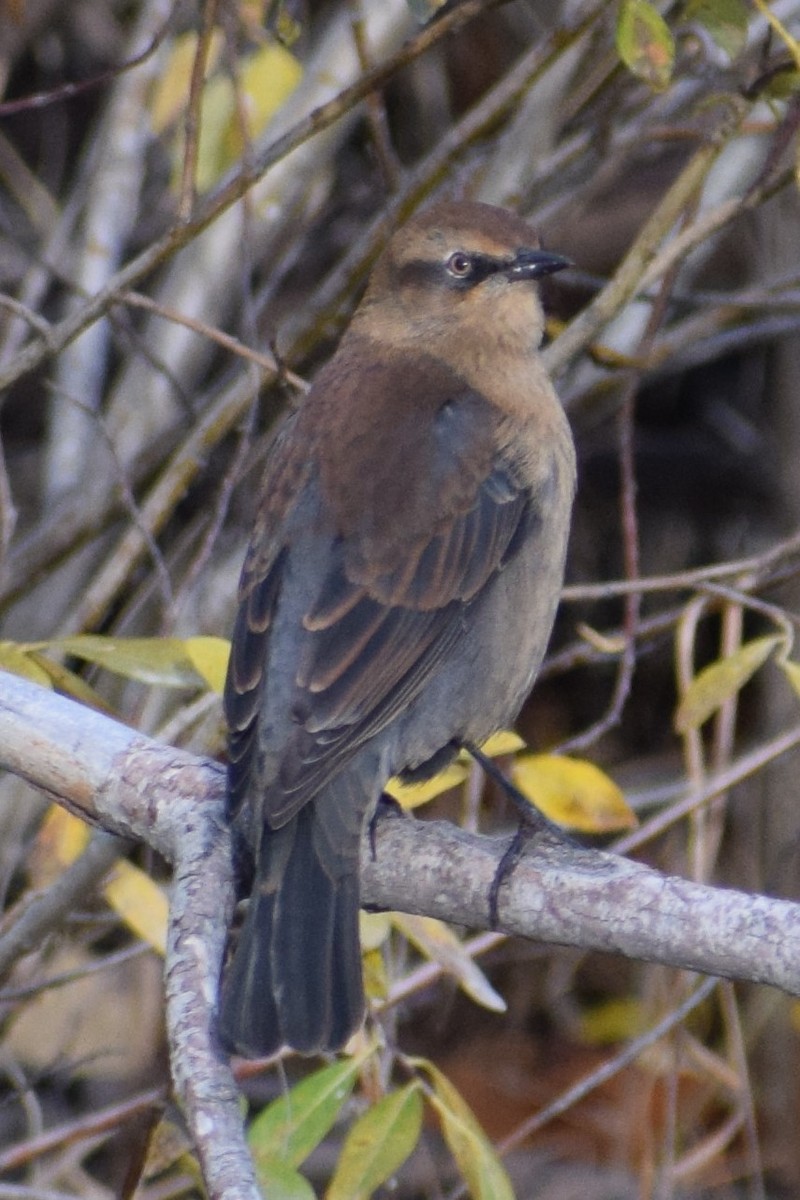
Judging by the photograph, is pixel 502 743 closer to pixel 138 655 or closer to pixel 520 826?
pixel 520 826

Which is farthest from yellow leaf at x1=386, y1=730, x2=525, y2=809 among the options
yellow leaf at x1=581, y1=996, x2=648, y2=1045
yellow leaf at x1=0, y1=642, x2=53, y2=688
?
yellow leaf at x1=581, y1=996, x2=648, y2=1045

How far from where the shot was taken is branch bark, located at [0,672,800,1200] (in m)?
2.30

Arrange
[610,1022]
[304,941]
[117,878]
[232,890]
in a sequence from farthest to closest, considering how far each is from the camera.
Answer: [610,1022] < [117,878] < [304,941] < [232,890]

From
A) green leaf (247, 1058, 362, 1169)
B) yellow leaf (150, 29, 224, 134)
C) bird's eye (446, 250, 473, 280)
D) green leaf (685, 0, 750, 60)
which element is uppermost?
yellow leaf (150, 29, 224, 134)

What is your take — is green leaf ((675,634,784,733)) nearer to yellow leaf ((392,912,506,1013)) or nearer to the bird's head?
yellow leaf ((392,912,506,1013))

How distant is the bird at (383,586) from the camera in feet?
10.0

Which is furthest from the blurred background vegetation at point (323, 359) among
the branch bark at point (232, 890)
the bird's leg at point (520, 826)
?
the bird's leg at point (520, 826)

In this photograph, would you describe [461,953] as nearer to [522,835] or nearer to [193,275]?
[522,835]

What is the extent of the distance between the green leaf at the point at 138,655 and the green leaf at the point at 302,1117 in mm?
805

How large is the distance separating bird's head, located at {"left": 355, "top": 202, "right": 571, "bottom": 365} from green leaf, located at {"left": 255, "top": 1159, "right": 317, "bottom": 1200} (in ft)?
6.37

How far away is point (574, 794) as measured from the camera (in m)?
3.43

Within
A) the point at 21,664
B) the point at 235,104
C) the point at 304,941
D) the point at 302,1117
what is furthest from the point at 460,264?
the point at 302,1117

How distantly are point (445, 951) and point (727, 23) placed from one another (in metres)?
2.02

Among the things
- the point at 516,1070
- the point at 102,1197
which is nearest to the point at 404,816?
the point at 102,1197
